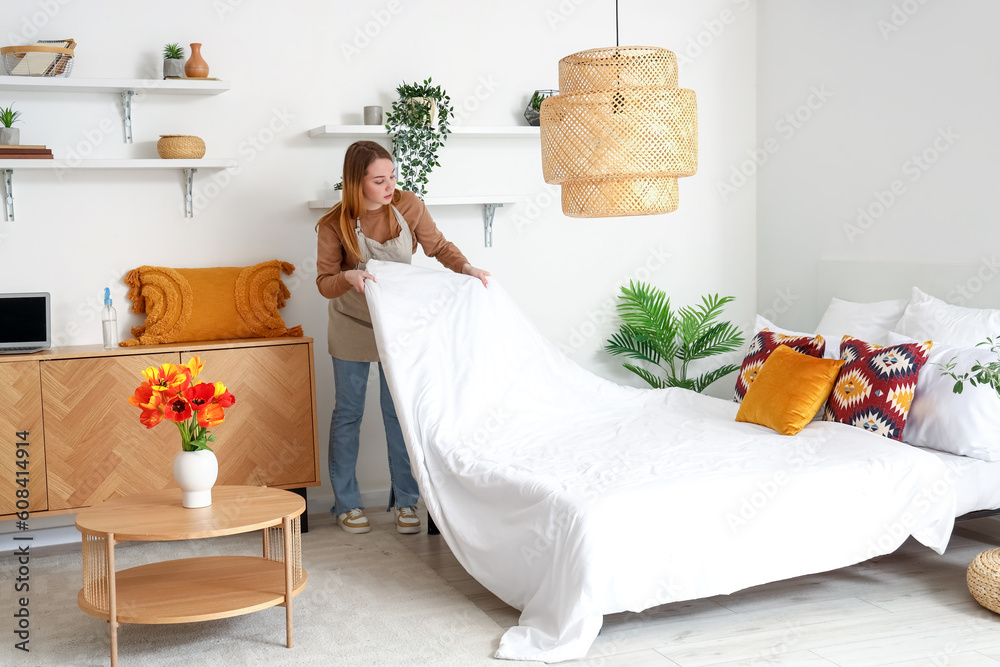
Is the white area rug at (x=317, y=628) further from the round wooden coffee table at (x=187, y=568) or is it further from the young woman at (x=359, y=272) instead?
the young woman at (x=359, y=272)

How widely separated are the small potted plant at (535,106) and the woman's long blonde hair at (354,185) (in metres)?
1.03

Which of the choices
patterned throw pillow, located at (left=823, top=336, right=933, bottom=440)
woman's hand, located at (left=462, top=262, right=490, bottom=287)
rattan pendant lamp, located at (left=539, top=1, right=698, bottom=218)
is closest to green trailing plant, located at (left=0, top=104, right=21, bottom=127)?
woman's hand, located at (left=462, top=262, right=490, bottom=287)

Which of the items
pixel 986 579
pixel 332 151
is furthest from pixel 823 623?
pixel 332 151

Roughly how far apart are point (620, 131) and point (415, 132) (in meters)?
1.87

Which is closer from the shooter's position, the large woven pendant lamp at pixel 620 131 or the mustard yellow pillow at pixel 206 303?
the large woven pendant lamp at pixel 620 131

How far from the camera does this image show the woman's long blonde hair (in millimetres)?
3664

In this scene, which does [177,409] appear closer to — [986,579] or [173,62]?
[173,62]

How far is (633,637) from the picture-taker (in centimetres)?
269

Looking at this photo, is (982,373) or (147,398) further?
(982,373)

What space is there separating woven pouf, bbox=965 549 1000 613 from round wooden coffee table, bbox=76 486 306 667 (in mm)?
2026

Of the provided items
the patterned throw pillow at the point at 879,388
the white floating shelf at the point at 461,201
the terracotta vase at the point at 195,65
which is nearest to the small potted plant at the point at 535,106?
the white floating shelf at the point at 461,201

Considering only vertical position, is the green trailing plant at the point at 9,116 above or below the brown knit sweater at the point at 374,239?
above

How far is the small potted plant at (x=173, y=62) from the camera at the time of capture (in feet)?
12.7

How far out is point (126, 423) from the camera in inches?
144
